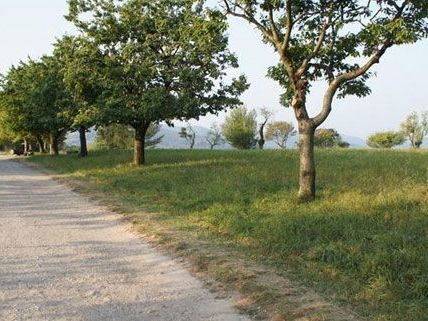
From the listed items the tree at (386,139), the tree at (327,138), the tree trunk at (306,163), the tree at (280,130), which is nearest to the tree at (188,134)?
the tree at (280,130)

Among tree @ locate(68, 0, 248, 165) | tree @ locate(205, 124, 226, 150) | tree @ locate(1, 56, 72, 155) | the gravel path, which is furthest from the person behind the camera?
tree @ locate(205, 124, 226, 150)

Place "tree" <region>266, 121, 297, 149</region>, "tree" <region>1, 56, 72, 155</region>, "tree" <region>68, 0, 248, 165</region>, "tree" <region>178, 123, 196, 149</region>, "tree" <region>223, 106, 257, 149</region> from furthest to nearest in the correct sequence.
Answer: "tree" <region>266, 121, 297, 149</region>
"tree" <region>178, 123, 196, 149</region>
"tree" <region>223, 106, 257, 149</region>
"tree" <region>1, 56, 72, 155</region>
"tree" <region>68, 0, 248, 165</region>

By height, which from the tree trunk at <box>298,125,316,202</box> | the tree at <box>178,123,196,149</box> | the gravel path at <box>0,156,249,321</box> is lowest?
the gravel path at <box>0,156,249,321</box>

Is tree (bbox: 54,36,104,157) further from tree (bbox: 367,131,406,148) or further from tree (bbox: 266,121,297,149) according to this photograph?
tree (bbox: 367,131,406,148)

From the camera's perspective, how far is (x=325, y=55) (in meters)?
11.9

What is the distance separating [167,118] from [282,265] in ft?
53.1

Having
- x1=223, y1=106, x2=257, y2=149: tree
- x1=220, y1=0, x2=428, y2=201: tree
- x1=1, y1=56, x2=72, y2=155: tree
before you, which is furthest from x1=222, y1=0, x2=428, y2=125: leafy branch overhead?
x1=223, y1=106, x2=257, y2=149: tree

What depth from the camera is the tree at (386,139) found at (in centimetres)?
9256

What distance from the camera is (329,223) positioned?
8.80 metres

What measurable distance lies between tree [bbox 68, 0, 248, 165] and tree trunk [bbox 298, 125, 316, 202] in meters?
10.7

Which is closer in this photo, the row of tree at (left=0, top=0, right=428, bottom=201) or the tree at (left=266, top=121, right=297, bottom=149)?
the row of tree at (left=0, top=0, right=428, bottom=201)

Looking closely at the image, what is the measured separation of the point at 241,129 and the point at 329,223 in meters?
65.7

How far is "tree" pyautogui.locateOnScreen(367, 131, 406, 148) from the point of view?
304 ft

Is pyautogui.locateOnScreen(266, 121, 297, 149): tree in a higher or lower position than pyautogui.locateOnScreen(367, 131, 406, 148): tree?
higher
